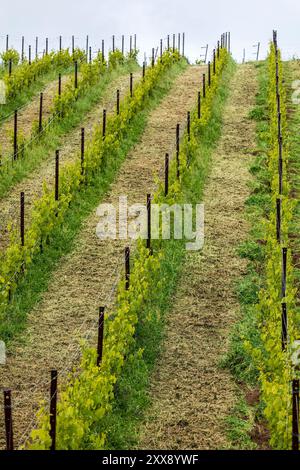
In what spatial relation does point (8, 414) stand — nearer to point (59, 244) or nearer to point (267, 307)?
point (267, 307)

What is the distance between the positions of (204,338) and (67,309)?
106 inches

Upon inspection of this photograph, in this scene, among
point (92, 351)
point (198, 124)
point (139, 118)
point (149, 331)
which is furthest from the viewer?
point (139, 118)

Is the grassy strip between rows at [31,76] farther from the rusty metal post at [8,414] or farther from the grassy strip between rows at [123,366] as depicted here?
the rusty metal post at [8,414]

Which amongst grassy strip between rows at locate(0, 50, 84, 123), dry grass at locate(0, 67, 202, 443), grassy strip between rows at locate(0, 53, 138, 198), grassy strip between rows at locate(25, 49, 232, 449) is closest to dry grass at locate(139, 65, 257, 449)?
grassy strip between rows at locate(25, 49, 232, 449)

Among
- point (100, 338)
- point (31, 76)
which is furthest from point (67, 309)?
point (31, 76)

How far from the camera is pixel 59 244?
55.2 ft

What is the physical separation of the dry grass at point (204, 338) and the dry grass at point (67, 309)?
1497mm

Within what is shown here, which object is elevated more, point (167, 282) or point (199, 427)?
point (167, 282)

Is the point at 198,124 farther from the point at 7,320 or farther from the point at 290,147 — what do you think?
the point at 7,320

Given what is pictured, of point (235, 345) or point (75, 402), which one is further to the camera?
point (235, 345)

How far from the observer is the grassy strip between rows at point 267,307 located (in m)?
9.77

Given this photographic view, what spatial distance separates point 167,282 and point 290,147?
10.4 m

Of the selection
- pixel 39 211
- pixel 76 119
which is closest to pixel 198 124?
pixel 76 119

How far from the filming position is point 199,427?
10.9 meters
